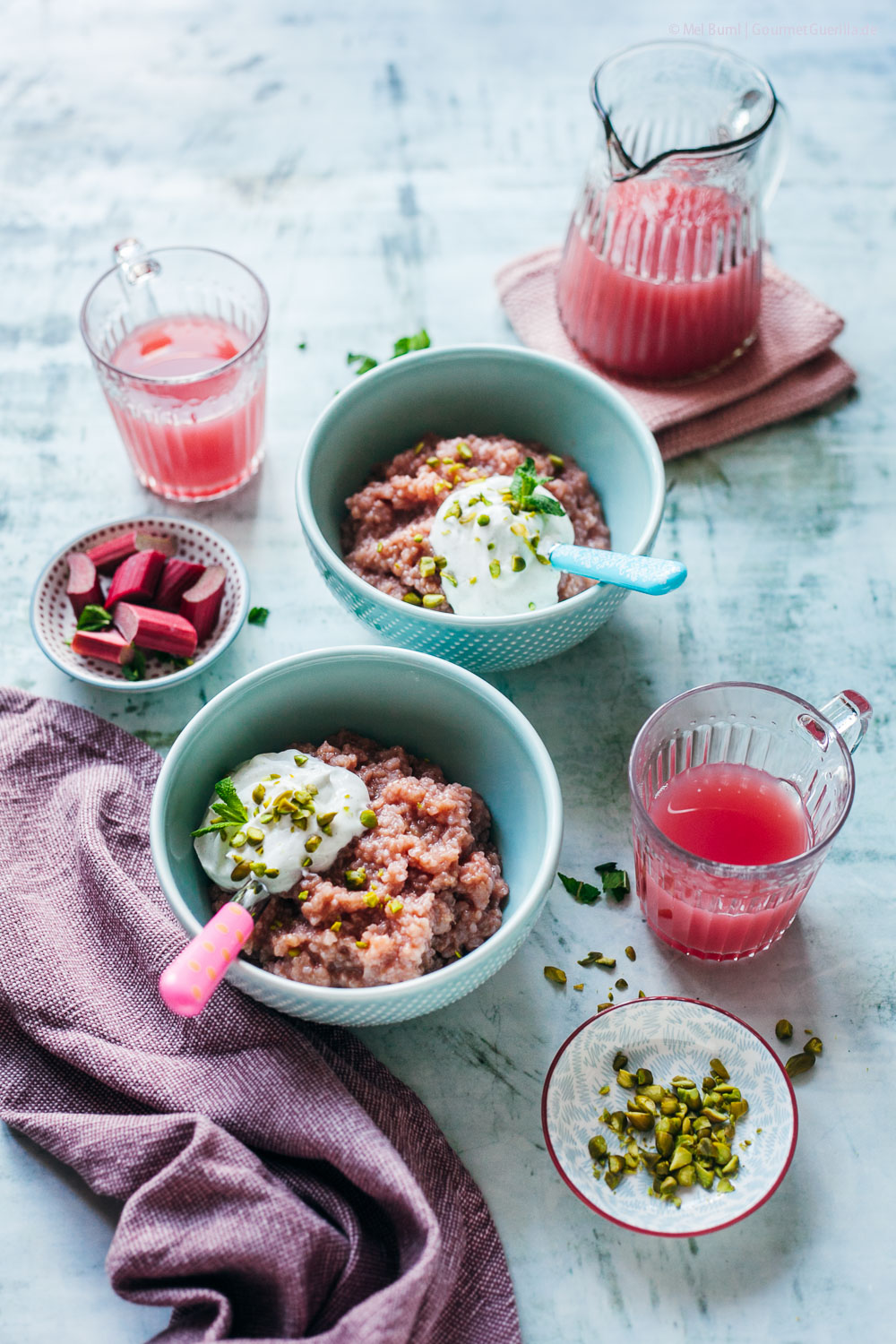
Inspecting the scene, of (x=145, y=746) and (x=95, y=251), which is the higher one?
(x=95, y=251)

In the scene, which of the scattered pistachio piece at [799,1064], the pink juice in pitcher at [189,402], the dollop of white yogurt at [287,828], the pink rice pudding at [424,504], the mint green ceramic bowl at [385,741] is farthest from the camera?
the pink juice in pitcher at [189,402]

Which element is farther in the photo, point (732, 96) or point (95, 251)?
point (95, 251)

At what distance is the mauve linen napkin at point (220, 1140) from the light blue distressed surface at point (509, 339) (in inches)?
3.6

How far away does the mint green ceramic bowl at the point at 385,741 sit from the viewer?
1659mm

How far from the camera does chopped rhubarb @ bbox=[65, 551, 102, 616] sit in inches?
90.0

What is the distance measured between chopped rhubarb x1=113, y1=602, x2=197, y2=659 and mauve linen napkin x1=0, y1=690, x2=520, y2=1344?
0.37 m

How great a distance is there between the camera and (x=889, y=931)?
6.64 ft

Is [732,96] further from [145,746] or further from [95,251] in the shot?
[145,746]

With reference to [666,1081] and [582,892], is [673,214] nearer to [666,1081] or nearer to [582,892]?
[582,892]

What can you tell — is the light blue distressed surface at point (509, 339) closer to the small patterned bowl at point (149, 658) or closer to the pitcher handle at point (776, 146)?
the small patterned bowl at point (149, 658)

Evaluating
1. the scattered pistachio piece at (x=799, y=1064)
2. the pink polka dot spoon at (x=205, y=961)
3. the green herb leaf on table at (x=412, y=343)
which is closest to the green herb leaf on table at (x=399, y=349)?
the green herb leaf on table at (x=412, y=343)

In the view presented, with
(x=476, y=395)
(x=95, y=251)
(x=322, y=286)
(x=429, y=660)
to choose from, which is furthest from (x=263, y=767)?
(x=95, y=251)

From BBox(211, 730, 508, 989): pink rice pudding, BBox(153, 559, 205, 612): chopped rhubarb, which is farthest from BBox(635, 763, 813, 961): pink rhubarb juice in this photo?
BBox(153, 559, 205, 612): chopped rhubarb

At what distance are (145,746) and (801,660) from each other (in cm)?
131
